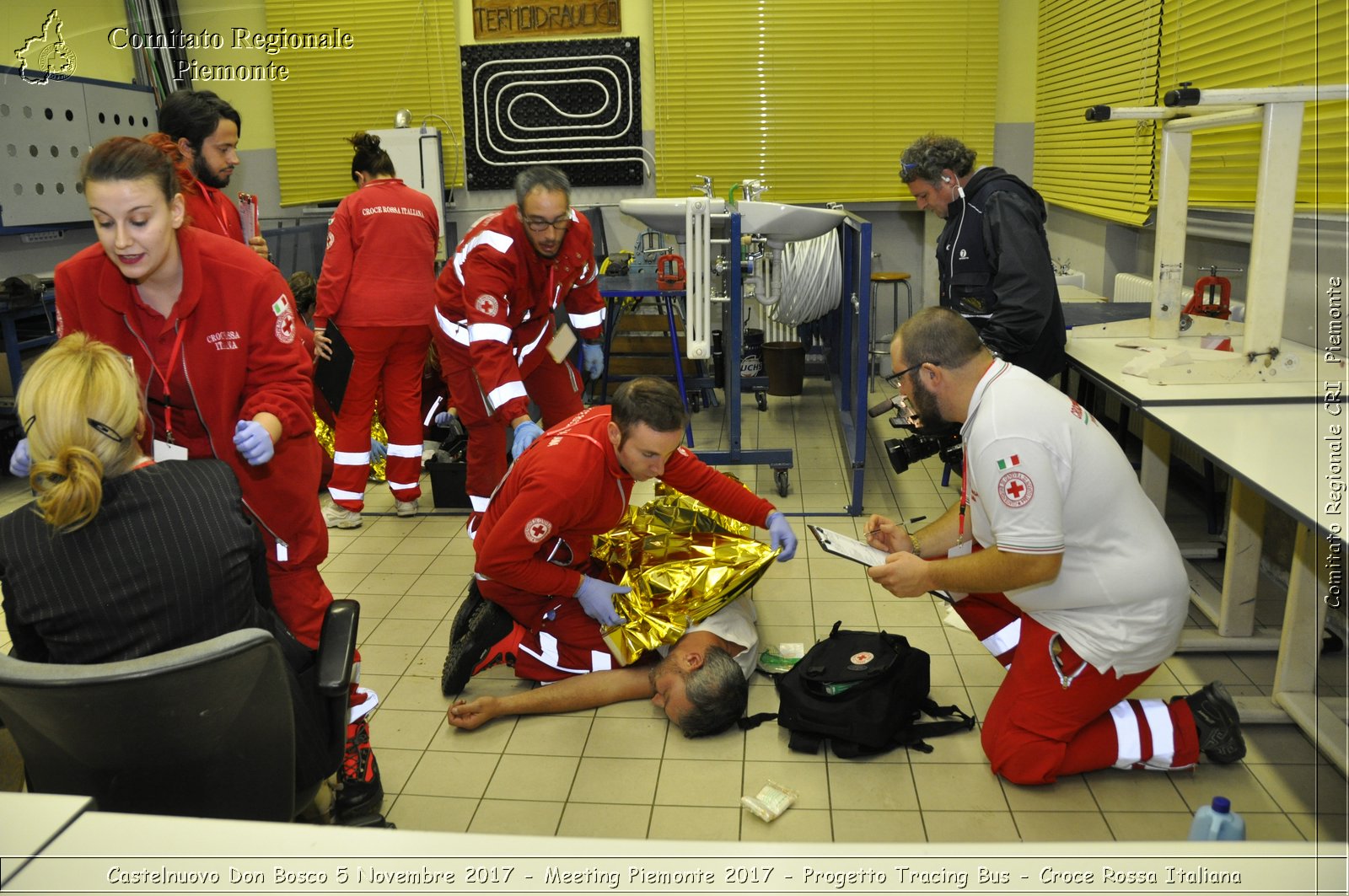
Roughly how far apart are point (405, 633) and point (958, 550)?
182 cm

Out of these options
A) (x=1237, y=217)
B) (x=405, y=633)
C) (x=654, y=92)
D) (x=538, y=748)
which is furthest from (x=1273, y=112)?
(x=654, y=92)

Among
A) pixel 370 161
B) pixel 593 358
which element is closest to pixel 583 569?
pixel 593 358

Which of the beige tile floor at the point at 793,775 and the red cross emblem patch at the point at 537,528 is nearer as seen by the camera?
the beige tile floor at the point at 793,775

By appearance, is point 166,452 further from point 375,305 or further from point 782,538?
point 375,305

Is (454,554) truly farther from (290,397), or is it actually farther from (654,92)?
(654,92)

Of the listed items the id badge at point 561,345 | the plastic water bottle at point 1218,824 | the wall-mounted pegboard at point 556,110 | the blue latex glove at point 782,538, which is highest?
the wall-mounted pegboard at point 556,110

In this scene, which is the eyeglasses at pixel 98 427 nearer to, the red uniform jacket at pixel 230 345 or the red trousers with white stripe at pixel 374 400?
the red uniform jacket at pixel 230 345

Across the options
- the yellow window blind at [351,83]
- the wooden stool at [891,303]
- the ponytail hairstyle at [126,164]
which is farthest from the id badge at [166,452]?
the yellow window blind at [351,83]

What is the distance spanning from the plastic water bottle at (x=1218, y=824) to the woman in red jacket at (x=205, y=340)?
1.71 m

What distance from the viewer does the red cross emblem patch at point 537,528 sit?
8.52 feet

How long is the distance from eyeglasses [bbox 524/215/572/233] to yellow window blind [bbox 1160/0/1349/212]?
2.24 m

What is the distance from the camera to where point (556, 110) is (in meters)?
7.11

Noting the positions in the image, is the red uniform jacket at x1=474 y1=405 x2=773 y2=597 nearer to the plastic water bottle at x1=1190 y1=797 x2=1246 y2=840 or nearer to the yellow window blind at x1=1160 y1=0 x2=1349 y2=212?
the plastic water bottle at x1=1190 y1=797 x2=1246 y2=840

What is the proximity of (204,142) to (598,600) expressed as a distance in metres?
1.86
